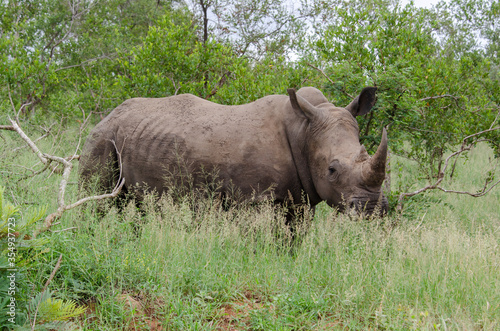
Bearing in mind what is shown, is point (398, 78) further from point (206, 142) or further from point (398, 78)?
point (206, 142)

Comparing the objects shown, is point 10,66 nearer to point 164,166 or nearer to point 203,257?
point 164,166

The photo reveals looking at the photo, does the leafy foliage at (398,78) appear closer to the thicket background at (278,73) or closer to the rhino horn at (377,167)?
the thicket background at (278,73)

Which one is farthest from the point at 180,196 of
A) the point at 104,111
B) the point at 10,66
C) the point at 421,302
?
the point at 10,66

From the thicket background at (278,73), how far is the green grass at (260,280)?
8 centimetres

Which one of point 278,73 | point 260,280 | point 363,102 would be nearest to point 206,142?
point 363,102

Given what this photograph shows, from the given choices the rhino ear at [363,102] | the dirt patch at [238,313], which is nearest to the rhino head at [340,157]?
the rhino ear at [363,102]

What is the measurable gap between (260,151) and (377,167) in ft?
4.47

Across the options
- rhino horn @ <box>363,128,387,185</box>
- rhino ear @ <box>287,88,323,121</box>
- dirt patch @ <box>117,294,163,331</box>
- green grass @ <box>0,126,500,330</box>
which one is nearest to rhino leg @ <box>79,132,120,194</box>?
green grass @ <box>0,126,500,330</box>

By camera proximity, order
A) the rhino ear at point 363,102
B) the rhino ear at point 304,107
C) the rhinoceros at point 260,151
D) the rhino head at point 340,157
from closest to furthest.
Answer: the rhino head at point 340,157 → the rhinoceros at point 260,151 → the rhino ear at point 304,107 → the rhino ear at point 363,102

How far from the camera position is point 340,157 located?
16.7 feet

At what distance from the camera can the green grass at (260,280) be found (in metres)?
3.46

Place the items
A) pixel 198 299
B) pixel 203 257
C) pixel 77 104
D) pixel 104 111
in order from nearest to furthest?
pixel 198 299 → pixel 203 257 → pixel 104 111 → pixel 77 104

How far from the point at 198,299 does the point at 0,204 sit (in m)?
1.51

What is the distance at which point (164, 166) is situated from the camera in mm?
5859
